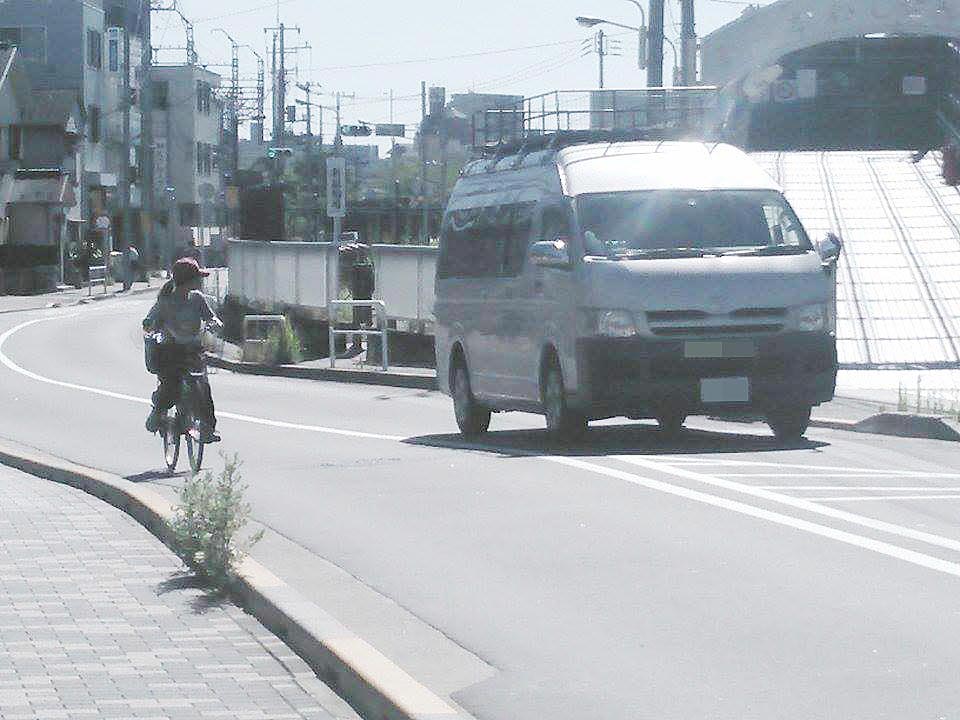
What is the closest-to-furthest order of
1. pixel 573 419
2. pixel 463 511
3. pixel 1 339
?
pixel 463 511, pixel 573 419, pixel 1 339

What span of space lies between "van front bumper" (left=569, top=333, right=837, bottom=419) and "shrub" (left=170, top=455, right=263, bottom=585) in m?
6.96

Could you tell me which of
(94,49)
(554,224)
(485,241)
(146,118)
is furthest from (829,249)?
(94,49)

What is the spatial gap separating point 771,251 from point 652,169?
1.25 metres

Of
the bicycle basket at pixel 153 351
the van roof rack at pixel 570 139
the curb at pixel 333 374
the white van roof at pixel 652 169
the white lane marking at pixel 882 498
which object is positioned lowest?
the curb at pixel 333 374

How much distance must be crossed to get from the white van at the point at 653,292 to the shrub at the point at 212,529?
23.4ft

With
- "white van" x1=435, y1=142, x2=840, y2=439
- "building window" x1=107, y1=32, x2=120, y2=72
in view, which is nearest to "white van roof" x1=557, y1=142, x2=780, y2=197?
"white van" x1=435, y1=142, x2=840, y2=439

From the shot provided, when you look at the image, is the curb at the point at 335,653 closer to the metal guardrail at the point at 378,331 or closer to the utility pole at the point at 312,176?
the metal guardrail at the point at 378,331

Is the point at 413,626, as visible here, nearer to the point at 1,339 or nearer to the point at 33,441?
the point at 33,441

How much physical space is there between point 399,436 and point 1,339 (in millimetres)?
30998

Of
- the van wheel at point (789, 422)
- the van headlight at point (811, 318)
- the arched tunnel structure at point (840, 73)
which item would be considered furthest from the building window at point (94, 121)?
the van headlight at point (811, 318)

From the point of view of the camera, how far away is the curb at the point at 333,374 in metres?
31.6

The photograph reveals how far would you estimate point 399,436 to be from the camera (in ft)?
69.1

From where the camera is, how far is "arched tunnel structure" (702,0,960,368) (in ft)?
102

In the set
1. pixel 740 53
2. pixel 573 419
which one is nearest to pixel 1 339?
pixel 740 53
